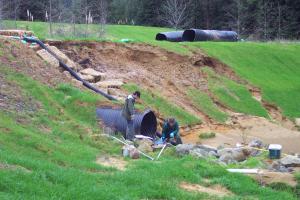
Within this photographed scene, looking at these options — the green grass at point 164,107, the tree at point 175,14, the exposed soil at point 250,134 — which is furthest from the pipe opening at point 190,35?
the tree at point 175,14

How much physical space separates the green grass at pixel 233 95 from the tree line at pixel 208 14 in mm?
22154

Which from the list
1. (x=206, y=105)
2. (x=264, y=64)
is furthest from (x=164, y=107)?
(x=264, y=64)

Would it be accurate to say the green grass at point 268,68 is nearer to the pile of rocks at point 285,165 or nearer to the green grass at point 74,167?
the green grass at point 74,167

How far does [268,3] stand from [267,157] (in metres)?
53.0

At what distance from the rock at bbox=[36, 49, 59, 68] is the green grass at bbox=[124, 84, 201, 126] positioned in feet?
11.1

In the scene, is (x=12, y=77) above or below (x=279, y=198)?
above

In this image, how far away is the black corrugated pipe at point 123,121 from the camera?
762 inches

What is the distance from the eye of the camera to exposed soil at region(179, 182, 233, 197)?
12.5 meters

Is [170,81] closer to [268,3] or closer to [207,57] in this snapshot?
[207,57]

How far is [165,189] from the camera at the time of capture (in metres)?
11.7

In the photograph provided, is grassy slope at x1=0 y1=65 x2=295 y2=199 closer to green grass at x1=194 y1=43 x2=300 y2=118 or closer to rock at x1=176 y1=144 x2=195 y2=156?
rock at x1=176 y1=144 x2=195 y2=156

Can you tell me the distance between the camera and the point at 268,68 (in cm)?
3794

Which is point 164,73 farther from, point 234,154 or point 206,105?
point 234,154

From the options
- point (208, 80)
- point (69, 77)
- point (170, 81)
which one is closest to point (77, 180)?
point (69, 77)
